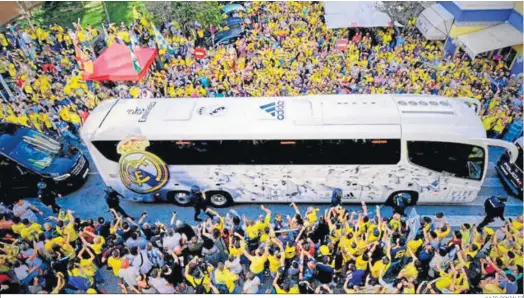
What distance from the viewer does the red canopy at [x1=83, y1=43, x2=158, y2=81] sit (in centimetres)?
1427

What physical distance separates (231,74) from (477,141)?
382 inches

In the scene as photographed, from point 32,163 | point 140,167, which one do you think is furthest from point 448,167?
point 32,163

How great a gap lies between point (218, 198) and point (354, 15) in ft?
44.0

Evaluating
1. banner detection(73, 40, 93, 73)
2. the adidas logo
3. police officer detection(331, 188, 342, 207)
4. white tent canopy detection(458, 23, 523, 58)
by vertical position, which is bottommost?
police officer detection(331, 188, 342, 207)

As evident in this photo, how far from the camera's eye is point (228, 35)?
61.9 feet

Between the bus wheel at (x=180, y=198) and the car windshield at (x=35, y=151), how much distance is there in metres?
4.29

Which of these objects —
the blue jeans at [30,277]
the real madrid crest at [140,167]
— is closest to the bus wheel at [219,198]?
the real madrid crest at [140,167]

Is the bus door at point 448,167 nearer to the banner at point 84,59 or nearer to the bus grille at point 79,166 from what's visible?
the bus grille at point 79,166

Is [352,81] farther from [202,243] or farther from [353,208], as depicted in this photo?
[202,243]

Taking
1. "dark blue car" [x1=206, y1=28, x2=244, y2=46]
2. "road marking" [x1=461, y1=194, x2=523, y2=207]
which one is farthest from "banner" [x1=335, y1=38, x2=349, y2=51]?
"road marking" [x1=461, y1=194, x2=523, y2=207]

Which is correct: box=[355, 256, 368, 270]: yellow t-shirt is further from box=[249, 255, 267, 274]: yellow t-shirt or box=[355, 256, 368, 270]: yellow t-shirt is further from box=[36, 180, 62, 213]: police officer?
box=[36, 180, 62, 213]: police officer

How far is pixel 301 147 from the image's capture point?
9.36m

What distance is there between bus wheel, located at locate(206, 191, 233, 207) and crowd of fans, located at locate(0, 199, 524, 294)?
6.91 feet

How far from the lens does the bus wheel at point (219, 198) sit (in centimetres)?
1059
